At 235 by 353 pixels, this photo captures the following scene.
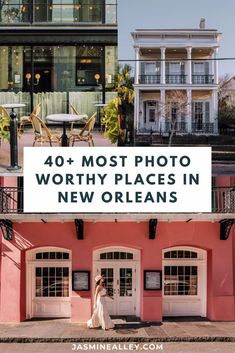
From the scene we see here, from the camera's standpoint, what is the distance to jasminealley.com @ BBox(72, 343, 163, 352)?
12.4 m

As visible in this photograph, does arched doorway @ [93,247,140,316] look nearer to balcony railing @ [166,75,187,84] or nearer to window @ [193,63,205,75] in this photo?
balcony railing @ [166,75,187,84]

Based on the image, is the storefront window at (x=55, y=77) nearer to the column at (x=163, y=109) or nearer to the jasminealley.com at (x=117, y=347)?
the column at (x=163, y=109)

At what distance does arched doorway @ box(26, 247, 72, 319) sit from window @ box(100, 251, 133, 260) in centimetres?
66

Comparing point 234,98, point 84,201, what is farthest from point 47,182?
point 234,98

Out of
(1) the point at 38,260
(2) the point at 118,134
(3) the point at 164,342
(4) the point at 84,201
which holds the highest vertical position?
(2) the point at 118,134

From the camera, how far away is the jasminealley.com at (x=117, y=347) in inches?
489

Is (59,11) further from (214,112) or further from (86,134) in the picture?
(214,112)

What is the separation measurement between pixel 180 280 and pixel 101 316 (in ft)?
7.19

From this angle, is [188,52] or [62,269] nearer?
[188,52]

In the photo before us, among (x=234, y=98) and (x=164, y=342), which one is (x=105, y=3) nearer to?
(x=234, y=98)

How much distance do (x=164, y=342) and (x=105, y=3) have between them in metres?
5.72

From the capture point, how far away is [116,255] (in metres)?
14.9

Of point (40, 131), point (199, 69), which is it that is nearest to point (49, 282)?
point (40, 131)

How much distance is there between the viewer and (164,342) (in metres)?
12.7
